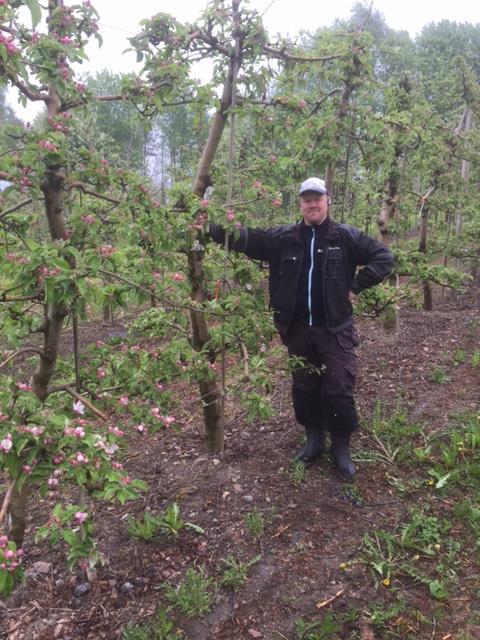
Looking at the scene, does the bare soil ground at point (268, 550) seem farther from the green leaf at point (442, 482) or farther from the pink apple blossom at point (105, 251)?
the pink apple blossom at point (105, 251)

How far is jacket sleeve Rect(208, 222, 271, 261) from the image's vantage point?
3.34 m

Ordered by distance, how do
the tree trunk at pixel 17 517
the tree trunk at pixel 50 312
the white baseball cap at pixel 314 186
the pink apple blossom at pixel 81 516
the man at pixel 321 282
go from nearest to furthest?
the pink apple blossom at pixel 81 516, the tree trunk at pixel 50 312, the tree trunk at pixel 17 517, the white baseball cap at pixel 314 186, the man at pixel 321 282

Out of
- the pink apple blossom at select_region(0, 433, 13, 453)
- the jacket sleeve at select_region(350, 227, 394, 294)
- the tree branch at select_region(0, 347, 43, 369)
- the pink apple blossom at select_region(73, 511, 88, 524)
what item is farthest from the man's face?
the pink apple blossom at select_region(0, 433, 13, 453)

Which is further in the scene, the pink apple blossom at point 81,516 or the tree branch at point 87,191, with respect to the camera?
the tree branch at point 87,191

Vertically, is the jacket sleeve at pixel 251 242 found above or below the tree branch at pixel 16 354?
above

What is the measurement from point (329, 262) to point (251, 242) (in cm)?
55

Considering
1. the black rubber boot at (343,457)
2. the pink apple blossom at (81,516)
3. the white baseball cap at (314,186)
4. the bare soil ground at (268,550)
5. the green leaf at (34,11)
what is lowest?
the bare soil ground at (268,550)

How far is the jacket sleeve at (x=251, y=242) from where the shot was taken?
3336mm

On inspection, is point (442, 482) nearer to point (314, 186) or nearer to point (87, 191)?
point (314, 186)

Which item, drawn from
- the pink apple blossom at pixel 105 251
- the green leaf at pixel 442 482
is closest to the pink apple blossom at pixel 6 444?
the pink apple blossom at pixel 105 251

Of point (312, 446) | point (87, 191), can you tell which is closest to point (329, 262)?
point (312, 446)

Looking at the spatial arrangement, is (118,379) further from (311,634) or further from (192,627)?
(311,634)

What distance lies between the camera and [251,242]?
3451 mm

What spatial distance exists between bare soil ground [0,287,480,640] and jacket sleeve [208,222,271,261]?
64.0 inches
